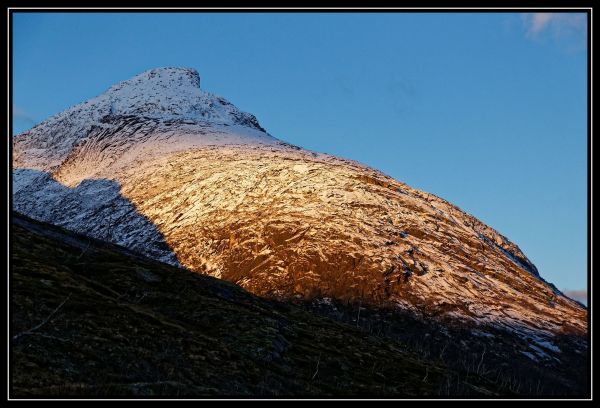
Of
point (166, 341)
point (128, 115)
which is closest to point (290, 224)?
point (166, 341)

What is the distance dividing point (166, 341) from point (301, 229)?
69.0 meters

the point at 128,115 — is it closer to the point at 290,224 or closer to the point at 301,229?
the point at 290,224

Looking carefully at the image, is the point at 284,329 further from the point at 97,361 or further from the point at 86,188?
the point at 86,188

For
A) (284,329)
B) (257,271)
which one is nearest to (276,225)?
(257,271)

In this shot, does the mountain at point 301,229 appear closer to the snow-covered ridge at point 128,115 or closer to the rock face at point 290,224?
the rock face at point 290,224

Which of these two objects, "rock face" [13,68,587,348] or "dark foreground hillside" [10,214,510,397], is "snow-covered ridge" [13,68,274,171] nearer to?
"rock face" [13,68,587,348]

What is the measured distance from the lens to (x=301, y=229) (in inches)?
3809

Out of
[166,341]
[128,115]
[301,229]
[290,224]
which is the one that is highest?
[128,115]

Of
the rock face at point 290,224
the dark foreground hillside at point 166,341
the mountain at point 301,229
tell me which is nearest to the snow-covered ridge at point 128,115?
the rock face at point 290,224

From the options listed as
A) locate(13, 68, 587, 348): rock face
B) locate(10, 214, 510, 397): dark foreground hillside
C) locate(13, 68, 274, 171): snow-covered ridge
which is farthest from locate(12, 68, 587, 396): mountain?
locate(10, 214, 510, 397): dark foreground hillside

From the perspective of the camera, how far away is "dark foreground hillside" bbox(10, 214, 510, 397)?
76.8ft

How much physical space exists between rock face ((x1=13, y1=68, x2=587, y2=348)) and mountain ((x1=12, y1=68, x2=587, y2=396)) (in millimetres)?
258

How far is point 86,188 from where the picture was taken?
13338cm

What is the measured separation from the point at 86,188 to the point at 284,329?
10473cm
